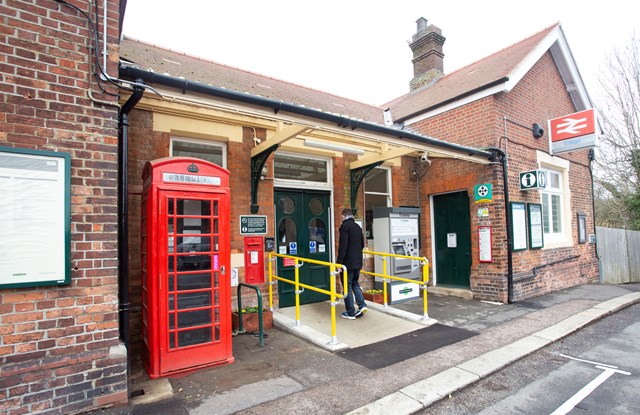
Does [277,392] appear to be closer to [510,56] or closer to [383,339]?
[383,339]

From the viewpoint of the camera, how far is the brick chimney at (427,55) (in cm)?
1302

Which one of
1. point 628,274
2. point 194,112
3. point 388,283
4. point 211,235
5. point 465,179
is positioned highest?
point 194,112

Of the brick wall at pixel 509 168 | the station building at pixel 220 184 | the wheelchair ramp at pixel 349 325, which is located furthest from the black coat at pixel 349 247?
the brick wall at pixel 509 168

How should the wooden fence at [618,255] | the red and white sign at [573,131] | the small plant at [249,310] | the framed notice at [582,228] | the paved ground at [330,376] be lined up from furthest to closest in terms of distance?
the wooden fence at [618,255] < the framed notice at [582,228] < the red and white sign at [573,131] < the small plant at [249,310] < the paved ground at [330,376]

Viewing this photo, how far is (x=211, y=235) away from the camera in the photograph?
175 inches

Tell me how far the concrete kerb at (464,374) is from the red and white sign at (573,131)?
15.0 feet

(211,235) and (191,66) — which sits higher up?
(191,66)

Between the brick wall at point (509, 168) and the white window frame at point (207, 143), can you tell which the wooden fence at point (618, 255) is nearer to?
the brick wall at point (509, 168)

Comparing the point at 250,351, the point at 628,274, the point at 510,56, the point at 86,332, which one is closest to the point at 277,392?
the point at 250,351

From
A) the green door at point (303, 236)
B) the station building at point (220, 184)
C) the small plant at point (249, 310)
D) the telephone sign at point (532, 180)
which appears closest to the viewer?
the station building at point (220, 184)

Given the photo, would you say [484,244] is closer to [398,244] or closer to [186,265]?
[398,244]

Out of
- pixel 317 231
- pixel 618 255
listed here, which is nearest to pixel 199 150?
pixel 317 231

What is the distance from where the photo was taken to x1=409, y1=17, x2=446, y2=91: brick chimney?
13.0 m

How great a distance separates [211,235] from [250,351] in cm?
180
